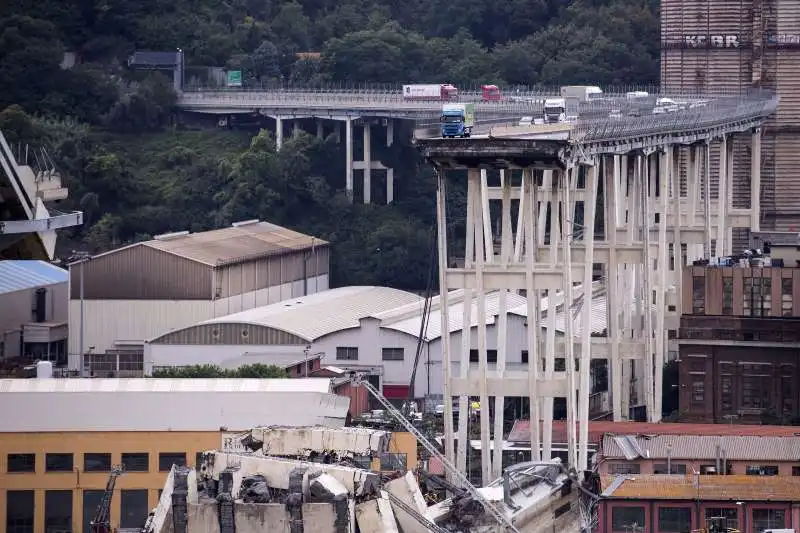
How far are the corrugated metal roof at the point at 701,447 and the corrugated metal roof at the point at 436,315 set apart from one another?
679 inches

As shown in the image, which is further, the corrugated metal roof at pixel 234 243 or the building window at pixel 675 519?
the corrugated metal roof at pixel 234 243

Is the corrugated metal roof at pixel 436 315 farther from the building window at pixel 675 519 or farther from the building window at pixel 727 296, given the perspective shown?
the building window at pixel 675 519

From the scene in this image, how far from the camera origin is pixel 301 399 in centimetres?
6519

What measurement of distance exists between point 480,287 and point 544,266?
306 cm

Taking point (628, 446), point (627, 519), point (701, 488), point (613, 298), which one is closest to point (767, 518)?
point (701, 488)

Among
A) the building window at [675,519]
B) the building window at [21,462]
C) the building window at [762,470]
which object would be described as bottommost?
the building window at [675,519]

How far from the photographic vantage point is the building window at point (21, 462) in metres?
A: 65.6

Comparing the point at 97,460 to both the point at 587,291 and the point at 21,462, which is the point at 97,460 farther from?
the point at 587,291

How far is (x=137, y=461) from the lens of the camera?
6556 cm

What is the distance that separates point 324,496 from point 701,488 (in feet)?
Result: 77.3

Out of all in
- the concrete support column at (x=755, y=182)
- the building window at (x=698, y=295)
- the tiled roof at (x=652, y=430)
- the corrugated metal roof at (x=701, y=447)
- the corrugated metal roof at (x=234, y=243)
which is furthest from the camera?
the concrete support column at (x=755, y=182)

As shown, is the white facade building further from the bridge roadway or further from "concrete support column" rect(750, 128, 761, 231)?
"concrete support column" rect(750, 128, 761, 231)

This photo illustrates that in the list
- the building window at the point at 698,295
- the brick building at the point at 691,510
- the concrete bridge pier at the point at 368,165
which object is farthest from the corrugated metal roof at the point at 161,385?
the concrete bridge pier at the point at 368,165

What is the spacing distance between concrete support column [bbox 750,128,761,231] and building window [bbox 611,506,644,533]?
41082mm
